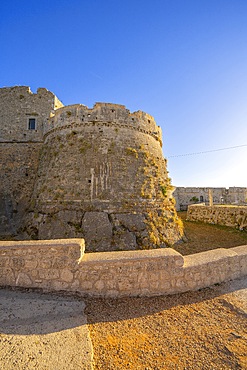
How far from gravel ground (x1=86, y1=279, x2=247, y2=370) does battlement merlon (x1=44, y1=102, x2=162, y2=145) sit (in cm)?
1033

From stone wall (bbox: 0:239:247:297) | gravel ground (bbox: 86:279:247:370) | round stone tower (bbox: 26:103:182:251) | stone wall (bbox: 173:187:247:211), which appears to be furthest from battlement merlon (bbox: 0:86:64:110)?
stone wall (bbox: 173:187:247:211)

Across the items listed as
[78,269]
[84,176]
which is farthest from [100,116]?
[78,269]

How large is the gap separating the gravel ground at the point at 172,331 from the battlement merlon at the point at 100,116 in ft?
33.9

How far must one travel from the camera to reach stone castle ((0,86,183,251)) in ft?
32.8

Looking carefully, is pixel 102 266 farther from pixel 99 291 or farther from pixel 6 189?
pixel 6 189

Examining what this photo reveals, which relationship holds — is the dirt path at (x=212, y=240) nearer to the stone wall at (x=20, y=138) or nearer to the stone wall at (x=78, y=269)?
the stone wall at (x=78, y=269)

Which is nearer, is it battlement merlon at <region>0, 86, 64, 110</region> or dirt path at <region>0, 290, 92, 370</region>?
dirt path at <region>0, 290, 92, 370</region>

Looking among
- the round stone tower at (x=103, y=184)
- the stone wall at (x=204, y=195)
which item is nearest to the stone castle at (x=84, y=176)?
the round stone tower at (x=103, y=184)

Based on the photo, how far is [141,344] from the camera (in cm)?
287

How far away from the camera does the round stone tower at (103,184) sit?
32.4ft

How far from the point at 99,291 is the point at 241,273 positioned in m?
3.79

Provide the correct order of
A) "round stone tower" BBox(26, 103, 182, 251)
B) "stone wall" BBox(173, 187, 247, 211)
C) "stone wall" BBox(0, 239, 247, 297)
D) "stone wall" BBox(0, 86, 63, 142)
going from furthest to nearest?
"stone wall" BBox(173, 187, 247, 211)
"stone wall" BBox(0, 86, 63, 142)
"round stone tower" BBox(26, 103, 182, 251)
"stone wall" BBox(0, 239, 247, 297)

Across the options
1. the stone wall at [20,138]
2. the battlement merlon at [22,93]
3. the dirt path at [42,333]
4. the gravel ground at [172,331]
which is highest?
the battlement merlon at [22,93]

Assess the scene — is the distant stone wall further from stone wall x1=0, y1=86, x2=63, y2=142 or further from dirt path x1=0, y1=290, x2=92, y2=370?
stone wall x1=0, y1=86, x2=63, y2=142
